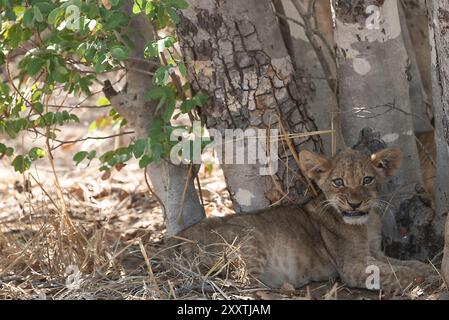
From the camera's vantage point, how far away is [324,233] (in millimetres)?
6027

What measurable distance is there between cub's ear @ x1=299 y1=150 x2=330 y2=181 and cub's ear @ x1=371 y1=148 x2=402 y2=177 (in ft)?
1.09

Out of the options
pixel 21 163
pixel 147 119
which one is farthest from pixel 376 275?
pixel 21 163

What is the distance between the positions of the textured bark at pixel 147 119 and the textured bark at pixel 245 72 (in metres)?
0.46

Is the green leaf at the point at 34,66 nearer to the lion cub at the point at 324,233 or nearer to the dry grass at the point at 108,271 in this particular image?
the dry grass at the point at 108,271

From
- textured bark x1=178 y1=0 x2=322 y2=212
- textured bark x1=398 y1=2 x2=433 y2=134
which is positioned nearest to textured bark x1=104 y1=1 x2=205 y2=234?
textured bark x1=178 y1=0 x2=322 y2=212

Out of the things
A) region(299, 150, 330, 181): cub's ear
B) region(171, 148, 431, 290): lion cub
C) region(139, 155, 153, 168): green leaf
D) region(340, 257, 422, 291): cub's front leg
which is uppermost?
region(139, 155, 153, 168): green leaf

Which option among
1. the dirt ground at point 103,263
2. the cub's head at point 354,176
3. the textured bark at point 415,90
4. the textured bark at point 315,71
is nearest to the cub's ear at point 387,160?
the cub's head at point 354,176

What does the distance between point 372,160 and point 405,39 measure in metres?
1.53

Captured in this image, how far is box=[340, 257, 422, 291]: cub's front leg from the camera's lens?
5.51 metres

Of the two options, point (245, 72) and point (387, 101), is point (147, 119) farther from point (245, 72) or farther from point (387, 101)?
point (387, 101)

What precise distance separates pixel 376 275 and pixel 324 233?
1.82 feet

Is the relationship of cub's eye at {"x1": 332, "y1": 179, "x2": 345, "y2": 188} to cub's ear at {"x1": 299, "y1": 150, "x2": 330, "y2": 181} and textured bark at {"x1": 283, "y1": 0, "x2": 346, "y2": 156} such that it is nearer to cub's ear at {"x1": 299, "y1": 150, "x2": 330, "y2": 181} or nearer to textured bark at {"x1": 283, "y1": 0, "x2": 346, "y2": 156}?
cub's ear at {"x1": 299, "y1": 150, "x2": 330, "y2": 181}

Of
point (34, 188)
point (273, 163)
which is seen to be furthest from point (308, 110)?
point (34, 188)

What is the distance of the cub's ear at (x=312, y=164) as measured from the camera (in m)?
5.82
